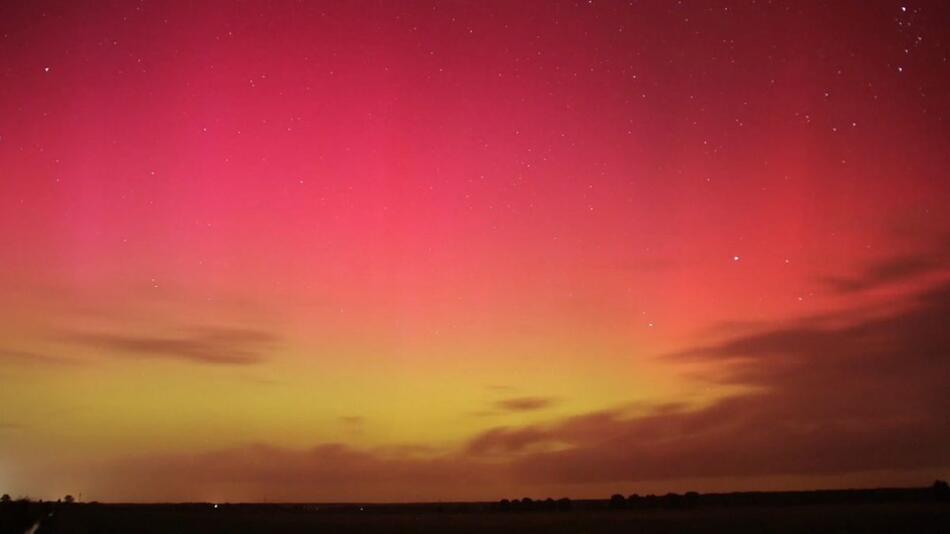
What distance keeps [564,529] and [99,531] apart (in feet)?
99.8

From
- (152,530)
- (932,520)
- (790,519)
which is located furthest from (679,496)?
(152,530)

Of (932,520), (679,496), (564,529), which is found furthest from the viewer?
(679,496)

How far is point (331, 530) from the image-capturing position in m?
72.4

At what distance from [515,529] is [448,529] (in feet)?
16.6

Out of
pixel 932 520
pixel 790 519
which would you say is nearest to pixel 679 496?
pixel 790 519

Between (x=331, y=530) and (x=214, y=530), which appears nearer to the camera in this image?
(x=214, y=530)

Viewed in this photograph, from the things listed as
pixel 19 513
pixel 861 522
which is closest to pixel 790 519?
pixel 861 522

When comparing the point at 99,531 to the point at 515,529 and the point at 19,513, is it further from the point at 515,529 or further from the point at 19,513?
the point at 515,529

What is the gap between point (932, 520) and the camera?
60.7m

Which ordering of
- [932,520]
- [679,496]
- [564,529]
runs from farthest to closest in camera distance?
[679,496], [564,529], [932,520]

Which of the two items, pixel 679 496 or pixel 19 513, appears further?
pixel 679 496

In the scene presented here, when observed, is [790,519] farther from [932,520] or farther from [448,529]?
[448,529]

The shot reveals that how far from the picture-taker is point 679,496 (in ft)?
454

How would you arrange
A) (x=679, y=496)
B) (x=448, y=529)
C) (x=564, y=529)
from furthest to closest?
(x=679, y=496) → (x=448, y=529) → (x=564, y=529)
